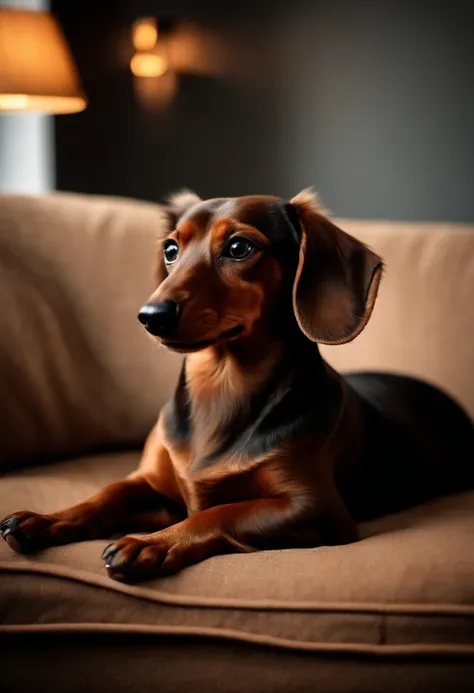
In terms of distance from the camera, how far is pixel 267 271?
140 cm

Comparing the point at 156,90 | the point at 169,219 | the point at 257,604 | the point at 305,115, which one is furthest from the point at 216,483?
the point at 156,90

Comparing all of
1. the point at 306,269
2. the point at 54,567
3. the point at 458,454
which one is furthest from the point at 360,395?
the point at 54,567

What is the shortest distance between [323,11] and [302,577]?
219 cm

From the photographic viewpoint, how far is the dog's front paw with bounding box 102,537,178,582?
1255 millimetres

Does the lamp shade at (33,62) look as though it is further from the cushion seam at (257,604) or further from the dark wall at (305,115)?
the cushion seam at (257,604)

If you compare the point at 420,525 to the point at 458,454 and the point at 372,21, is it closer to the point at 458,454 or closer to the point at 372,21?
the point at 458,454

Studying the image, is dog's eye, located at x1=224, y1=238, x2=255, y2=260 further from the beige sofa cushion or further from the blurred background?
the blurred background

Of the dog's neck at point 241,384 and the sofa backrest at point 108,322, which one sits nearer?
the dog's neck at point 241,384

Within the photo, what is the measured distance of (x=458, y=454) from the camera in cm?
192

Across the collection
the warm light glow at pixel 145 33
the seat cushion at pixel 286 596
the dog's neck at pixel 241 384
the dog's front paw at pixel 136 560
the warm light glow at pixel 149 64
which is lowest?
the seat cushion at pixel 286 596

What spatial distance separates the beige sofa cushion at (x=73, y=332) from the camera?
192cm

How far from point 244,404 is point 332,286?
0.77 feet

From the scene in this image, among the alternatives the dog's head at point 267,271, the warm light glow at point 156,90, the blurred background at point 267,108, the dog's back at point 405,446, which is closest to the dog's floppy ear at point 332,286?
the dog's head at point 267,271

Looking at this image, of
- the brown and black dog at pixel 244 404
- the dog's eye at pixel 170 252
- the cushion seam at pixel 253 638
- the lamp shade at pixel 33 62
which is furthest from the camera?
the lamp shade at pixel 33 62
